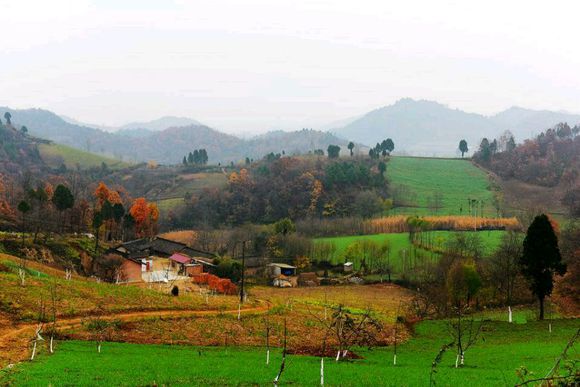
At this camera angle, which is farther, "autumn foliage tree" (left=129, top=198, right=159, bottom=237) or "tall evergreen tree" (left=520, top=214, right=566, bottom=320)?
"autumn foliage tree" (left=129, top=198, right=159, bottom=237)

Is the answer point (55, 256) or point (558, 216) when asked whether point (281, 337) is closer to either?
point (55, 256)

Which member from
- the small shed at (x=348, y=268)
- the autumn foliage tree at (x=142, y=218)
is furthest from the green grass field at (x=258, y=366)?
the autumn foliage tree at (x=142, y=218)

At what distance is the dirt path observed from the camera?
23.2m

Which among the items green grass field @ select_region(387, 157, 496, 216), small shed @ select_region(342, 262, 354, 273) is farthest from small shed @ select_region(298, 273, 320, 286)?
green grass field @ select_region(387, 157, 496, 216)

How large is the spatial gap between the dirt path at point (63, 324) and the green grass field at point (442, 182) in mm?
96464

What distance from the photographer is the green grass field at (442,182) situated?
136250 millimetres

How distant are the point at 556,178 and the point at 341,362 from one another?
147m

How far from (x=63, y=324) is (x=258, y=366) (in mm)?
15309

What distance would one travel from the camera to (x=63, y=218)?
306ft

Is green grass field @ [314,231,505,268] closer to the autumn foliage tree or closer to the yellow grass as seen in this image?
the yellow grass

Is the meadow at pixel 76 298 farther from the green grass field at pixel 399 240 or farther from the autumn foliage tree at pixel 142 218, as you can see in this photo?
the autumn foliage tree at pixel 142 218

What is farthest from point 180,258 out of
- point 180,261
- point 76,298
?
point 76,298

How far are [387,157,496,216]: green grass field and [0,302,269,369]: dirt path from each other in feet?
316

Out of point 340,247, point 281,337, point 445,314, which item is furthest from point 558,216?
point 281,337
